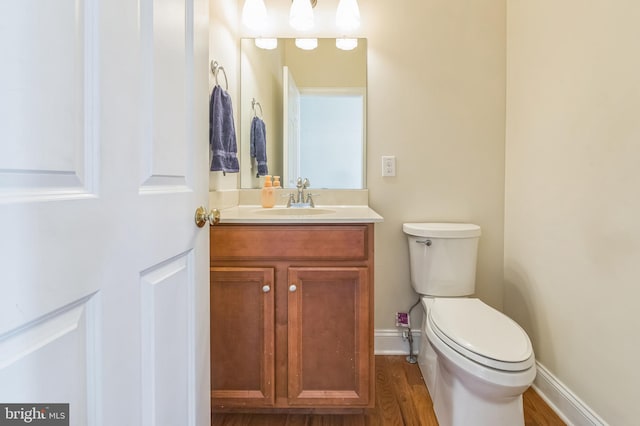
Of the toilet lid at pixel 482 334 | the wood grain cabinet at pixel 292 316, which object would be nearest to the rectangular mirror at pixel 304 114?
the wood grain cabinet at pixel 292 316

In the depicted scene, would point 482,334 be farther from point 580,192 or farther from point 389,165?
point 389,165

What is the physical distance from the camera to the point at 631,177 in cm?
111

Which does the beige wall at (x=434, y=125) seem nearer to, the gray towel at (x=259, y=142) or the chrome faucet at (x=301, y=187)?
the chrome faucet at (x=301, y=187)

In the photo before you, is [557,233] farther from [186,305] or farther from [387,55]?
[186,305]

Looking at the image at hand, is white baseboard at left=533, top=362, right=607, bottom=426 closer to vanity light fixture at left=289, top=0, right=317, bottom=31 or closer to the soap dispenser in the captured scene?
the soap dispenser

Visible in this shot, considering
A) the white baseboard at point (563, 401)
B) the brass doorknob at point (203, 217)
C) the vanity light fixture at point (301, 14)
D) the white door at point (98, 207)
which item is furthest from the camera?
the vanity light fixture at point (301, 14)

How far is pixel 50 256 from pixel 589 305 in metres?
1.63

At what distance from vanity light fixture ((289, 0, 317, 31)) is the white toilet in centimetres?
123

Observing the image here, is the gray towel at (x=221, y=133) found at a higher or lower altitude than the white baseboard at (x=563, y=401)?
higher

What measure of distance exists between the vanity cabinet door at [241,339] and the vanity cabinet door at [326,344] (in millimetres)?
94

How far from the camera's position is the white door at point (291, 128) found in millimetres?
1925

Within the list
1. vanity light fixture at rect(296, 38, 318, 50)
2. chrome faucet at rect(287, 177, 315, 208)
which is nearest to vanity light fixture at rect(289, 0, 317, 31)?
vanity light fixture at rect(296, 38, 318, 50)

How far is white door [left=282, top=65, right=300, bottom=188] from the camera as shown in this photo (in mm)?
1925

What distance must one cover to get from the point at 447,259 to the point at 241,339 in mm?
1039
